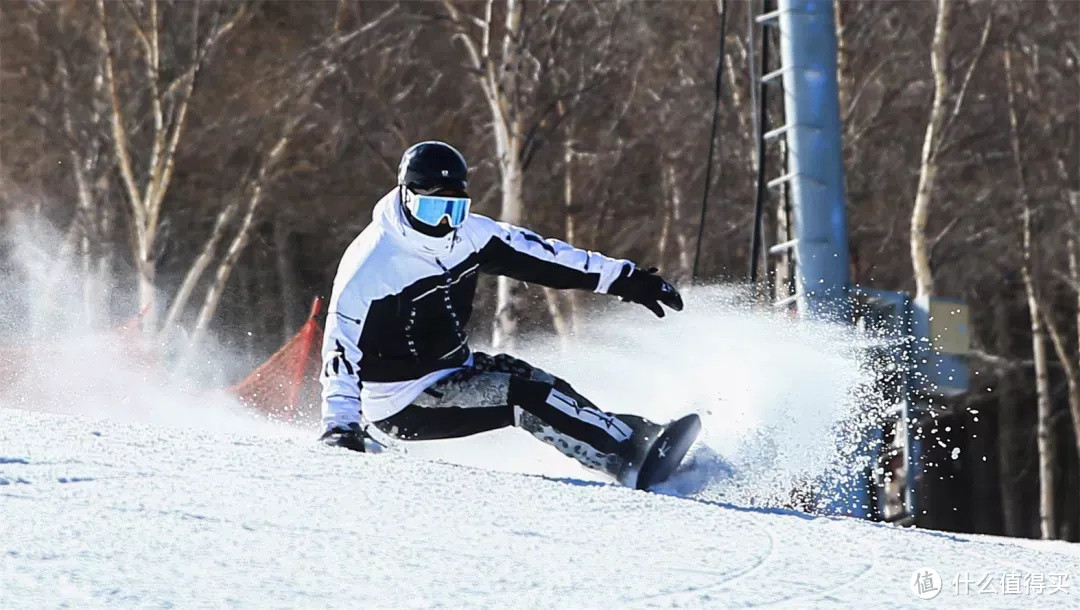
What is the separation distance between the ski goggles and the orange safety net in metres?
3.63

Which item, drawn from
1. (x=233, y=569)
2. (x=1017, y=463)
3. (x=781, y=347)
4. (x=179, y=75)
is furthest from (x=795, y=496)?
(x=1017, y=463)

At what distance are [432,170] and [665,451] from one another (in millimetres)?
1225

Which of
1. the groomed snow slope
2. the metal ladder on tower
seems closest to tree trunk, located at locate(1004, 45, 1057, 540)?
the metal ladder on tower

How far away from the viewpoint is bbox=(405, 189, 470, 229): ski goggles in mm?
5410

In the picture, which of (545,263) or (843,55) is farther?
(843,55)

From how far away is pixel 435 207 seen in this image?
5.42m

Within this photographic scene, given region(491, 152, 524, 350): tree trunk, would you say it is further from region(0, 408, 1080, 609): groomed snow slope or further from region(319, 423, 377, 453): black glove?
region(0, 408, 1080, 609): groomed snow slope

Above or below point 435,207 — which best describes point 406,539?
below

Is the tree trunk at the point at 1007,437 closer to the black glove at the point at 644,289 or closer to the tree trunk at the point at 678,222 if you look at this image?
the tree trunk at the point at 678,222

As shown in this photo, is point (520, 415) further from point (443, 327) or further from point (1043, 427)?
point (1043, 427)

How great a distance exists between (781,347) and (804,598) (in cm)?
348

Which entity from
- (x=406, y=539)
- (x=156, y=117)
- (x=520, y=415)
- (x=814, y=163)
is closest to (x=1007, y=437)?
(x=156, y=117)

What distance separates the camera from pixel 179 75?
1942 cm

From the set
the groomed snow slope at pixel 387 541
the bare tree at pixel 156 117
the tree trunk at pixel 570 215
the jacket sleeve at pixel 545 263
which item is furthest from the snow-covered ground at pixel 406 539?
the tree trunk at pixel 570 215
